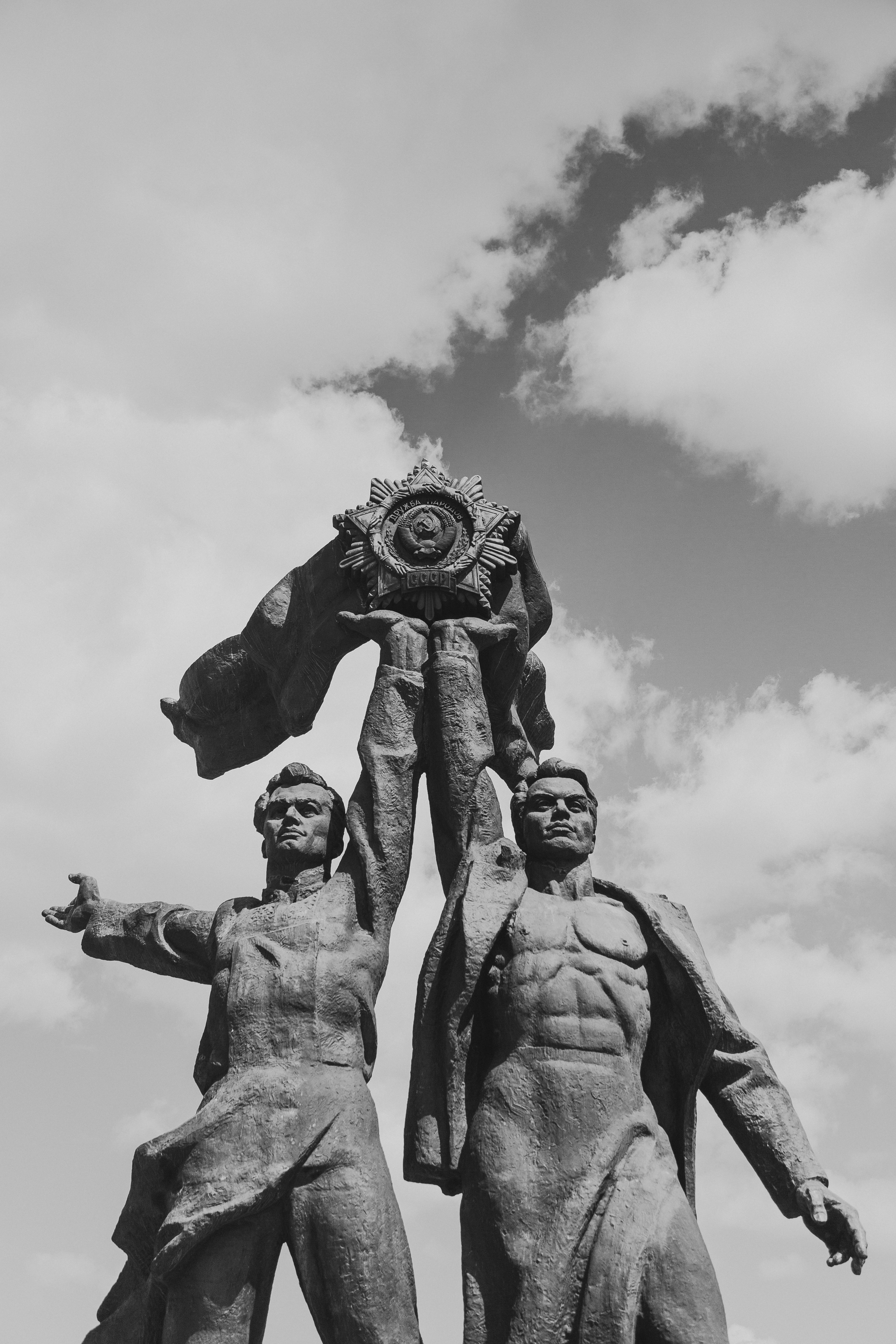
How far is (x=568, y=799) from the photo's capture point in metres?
8.25

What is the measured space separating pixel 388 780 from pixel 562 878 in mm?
1132

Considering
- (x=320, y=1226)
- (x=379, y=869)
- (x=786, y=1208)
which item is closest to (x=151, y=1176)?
(x=320, y=1226)

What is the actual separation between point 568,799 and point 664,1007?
1.21 metres

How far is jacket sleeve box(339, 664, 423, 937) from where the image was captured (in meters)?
8.23

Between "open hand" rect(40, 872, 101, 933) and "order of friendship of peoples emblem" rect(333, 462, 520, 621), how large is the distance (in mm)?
2403

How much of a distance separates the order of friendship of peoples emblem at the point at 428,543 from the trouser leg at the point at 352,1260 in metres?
3.42

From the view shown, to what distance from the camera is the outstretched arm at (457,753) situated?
8461 millimetres

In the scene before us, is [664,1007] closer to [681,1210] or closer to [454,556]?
[681,1210]

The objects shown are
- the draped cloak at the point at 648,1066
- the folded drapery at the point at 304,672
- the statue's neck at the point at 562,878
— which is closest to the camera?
the draped cloak at the point at 648,1066

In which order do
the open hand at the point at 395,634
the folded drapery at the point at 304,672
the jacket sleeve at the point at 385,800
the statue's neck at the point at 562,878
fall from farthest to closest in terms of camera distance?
1. the folded drapery at the point at 304,672
2. the open hand at the point at 395,634
3. the jacket sleeve at the point at 385,800
4. the statue's neck at the point at 562,878

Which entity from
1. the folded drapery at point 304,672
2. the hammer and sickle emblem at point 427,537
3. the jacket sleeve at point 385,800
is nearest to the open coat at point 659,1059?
the jacket sleeve at point 385,800

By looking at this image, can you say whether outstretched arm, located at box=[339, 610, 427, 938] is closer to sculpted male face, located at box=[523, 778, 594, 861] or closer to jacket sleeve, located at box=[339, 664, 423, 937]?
jacket sleeve, located at box=[339, 664, 423, 937]

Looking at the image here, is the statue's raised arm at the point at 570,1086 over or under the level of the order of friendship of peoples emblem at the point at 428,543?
under

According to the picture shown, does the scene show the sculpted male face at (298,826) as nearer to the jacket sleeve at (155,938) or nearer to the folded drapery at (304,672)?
the jacket sleeve at (155,938)
